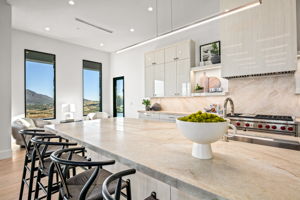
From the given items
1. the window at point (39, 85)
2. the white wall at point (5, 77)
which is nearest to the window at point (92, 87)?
the window at point (39, 85)

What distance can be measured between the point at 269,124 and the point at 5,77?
196 inches

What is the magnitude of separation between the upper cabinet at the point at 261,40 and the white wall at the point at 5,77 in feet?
14.3

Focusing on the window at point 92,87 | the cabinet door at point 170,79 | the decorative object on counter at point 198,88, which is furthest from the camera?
the window at point 92,87


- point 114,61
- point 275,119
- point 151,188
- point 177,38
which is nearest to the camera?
point 151,188

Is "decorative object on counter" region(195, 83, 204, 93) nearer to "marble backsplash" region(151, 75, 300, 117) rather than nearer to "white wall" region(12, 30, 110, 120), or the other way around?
"marble backsplash" region(151, 75, 300, 117)

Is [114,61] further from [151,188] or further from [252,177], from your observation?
[252,177]

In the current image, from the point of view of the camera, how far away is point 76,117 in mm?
5891

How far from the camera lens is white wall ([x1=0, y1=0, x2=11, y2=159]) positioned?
11.0 feet

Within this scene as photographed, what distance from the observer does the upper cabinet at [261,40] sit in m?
2.43

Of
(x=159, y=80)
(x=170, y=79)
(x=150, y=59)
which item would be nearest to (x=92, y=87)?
(x=150, y=59)

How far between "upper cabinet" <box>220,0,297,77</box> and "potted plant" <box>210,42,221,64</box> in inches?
18.0

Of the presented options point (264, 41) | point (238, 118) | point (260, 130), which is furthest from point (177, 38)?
point (260, 130)

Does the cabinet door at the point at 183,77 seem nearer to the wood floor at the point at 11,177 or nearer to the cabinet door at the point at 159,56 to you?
the cabinet door at the point at 159,56

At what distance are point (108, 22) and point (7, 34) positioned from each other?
216cm
